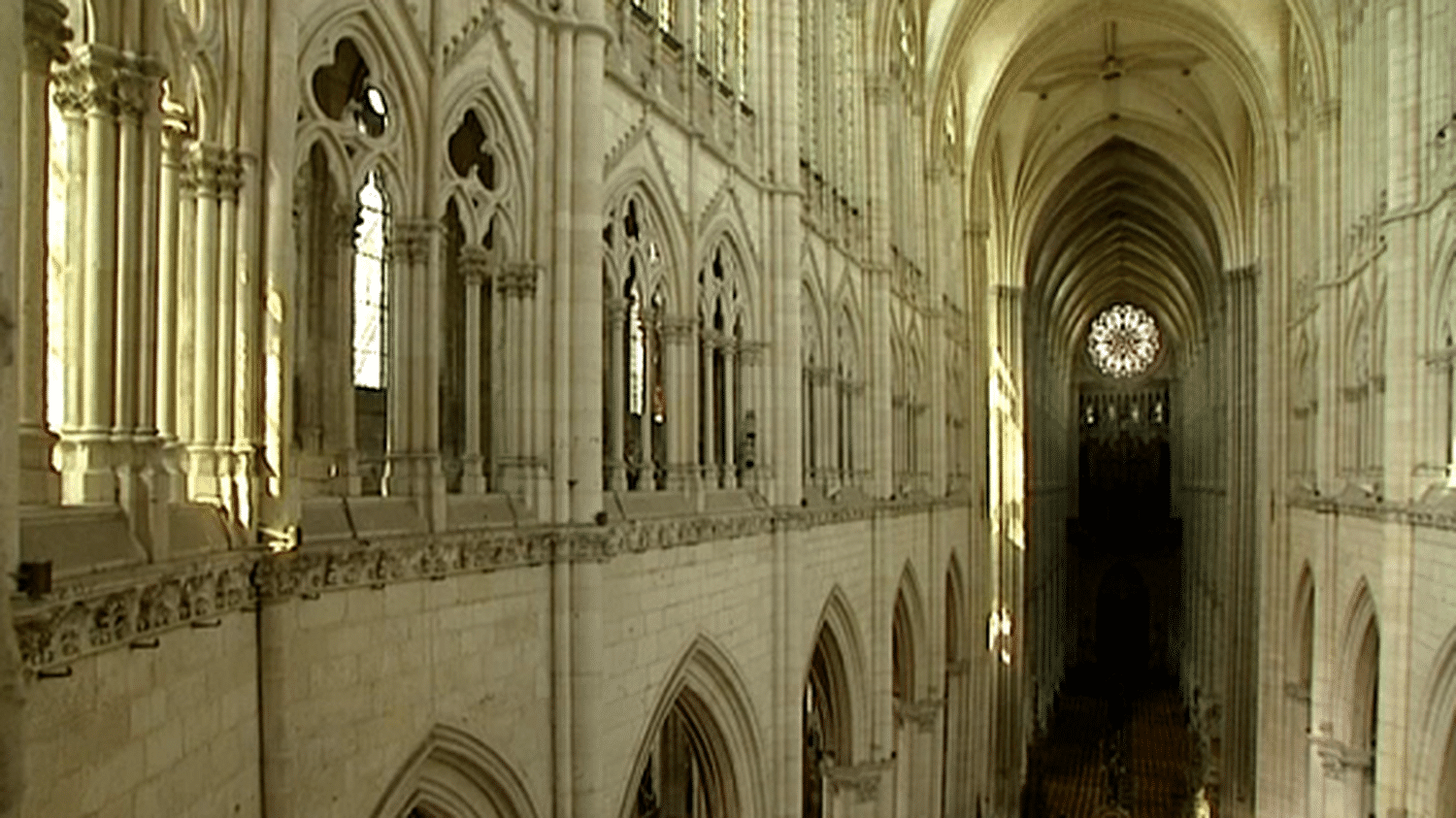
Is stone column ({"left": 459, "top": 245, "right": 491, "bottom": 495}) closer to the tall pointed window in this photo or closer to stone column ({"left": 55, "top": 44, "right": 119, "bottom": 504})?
the tall pointed window

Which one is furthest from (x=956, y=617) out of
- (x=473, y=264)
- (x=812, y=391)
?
(x=473, y=264)

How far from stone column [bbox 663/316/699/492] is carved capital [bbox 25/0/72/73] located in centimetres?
968

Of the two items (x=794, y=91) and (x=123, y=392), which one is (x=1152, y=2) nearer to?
(x=794, y=91)

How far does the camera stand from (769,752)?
1730cm

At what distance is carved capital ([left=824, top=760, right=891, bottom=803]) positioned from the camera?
928 inches

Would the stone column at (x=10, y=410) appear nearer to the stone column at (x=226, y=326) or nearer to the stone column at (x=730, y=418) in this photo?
the stone column at (x=226, y=326)

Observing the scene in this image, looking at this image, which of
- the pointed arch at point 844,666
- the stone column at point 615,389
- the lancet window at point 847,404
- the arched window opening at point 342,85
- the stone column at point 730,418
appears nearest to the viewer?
the arched window opening at point 342,85

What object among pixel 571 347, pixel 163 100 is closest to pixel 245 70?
pixel 163 100

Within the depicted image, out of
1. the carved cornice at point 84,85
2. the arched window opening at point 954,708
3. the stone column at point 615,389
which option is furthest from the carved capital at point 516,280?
the arched window opening at point 954,708

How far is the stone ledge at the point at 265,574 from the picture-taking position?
17.6 feet

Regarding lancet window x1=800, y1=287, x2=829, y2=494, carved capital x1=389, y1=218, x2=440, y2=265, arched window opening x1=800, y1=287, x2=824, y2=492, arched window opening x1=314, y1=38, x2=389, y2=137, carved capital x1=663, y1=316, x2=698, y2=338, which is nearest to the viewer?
carved capital x1=389, y1=218, x2=440, y2=265

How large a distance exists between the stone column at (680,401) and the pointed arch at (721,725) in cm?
182

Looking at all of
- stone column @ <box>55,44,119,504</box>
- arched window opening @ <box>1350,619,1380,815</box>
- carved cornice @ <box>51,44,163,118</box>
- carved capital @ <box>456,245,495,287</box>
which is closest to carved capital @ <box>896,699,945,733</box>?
arched window opening @ <box>1350,619,1380,815</box>

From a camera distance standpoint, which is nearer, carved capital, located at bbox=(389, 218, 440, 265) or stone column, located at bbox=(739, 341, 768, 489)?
carved capital, located at bbox=(389, 218, 440, 265)
